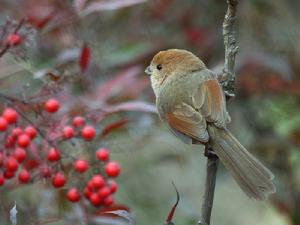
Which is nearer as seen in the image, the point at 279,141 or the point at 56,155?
the point at 56,155

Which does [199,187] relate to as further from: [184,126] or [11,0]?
[184,126]

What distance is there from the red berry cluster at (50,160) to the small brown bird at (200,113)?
32 centimetres

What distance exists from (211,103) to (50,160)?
63 cm

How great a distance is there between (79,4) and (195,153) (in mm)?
2035

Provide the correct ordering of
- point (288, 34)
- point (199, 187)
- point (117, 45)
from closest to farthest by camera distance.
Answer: point (117, 45), point (288, 34), point (199, 187)

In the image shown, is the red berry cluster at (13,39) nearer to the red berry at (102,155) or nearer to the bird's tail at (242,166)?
the red berry at (102,155)

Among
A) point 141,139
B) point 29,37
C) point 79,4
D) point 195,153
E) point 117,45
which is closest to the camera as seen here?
point 29,37

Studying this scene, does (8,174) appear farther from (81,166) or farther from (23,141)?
(81,166)

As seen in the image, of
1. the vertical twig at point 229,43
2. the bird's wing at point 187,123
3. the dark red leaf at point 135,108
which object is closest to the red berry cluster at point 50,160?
the dark red leaf at point 135,108

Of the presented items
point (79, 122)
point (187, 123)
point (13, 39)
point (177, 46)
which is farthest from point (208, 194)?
point (177, 46)

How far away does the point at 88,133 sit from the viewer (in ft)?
9.19

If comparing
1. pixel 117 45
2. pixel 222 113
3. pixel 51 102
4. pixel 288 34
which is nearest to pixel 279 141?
pixel 288 34

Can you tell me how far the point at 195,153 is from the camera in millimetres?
5027

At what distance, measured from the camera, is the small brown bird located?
257cm
